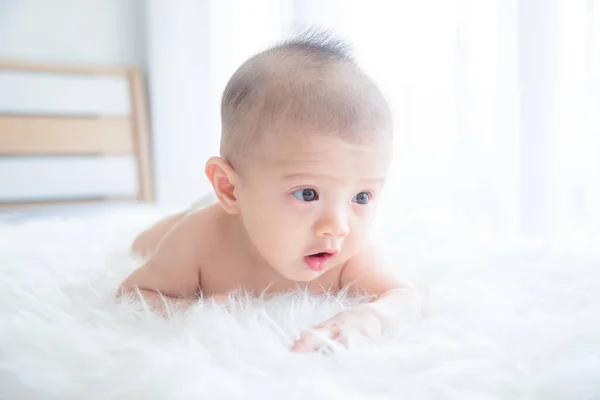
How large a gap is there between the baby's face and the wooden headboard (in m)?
2.53

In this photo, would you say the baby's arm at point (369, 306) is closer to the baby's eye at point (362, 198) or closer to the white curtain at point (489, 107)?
the baby's eye at point (362, 198)

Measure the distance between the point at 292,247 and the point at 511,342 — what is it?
12.1 inches

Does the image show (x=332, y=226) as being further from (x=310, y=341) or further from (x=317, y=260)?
(x=310, y=341)

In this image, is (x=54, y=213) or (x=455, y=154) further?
(x=54, y=213)

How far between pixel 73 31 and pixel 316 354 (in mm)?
3068

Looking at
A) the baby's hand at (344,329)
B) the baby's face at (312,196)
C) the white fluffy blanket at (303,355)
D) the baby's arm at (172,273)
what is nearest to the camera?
the white fluffy blanket at (303,355)

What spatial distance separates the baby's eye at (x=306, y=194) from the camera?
78cm

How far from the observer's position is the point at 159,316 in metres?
0.77

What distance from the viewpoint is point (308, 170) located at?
769 mm

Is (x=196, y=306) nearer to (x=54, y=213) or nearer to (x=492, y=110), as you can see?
(x=492, y=110)

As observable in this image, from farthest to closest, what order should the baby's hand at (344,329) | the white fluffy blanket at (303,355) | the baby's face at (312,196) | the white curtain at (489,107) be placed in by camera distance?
the white curtain at (489,107) < the baby's face at (312,196) < the baby's hand at (344,329) < the white fluffy blanket at (303,355)

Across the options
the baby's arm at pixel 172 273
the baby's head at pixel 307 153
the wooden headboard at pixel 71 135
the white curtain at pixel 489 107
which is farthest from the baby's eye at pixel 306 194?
the wooden headboard at pixel 71 135

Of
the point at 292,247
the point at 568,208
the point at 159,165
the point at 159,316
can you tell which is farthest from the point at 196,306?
the point at 159,165

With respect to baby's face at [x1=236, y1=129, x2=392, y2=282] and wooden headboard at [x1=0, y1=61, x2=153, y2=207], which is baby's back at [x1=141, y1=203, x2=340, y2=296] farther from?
wooden headboard at [x1=0, y1=61, x2=153, y2=207]
